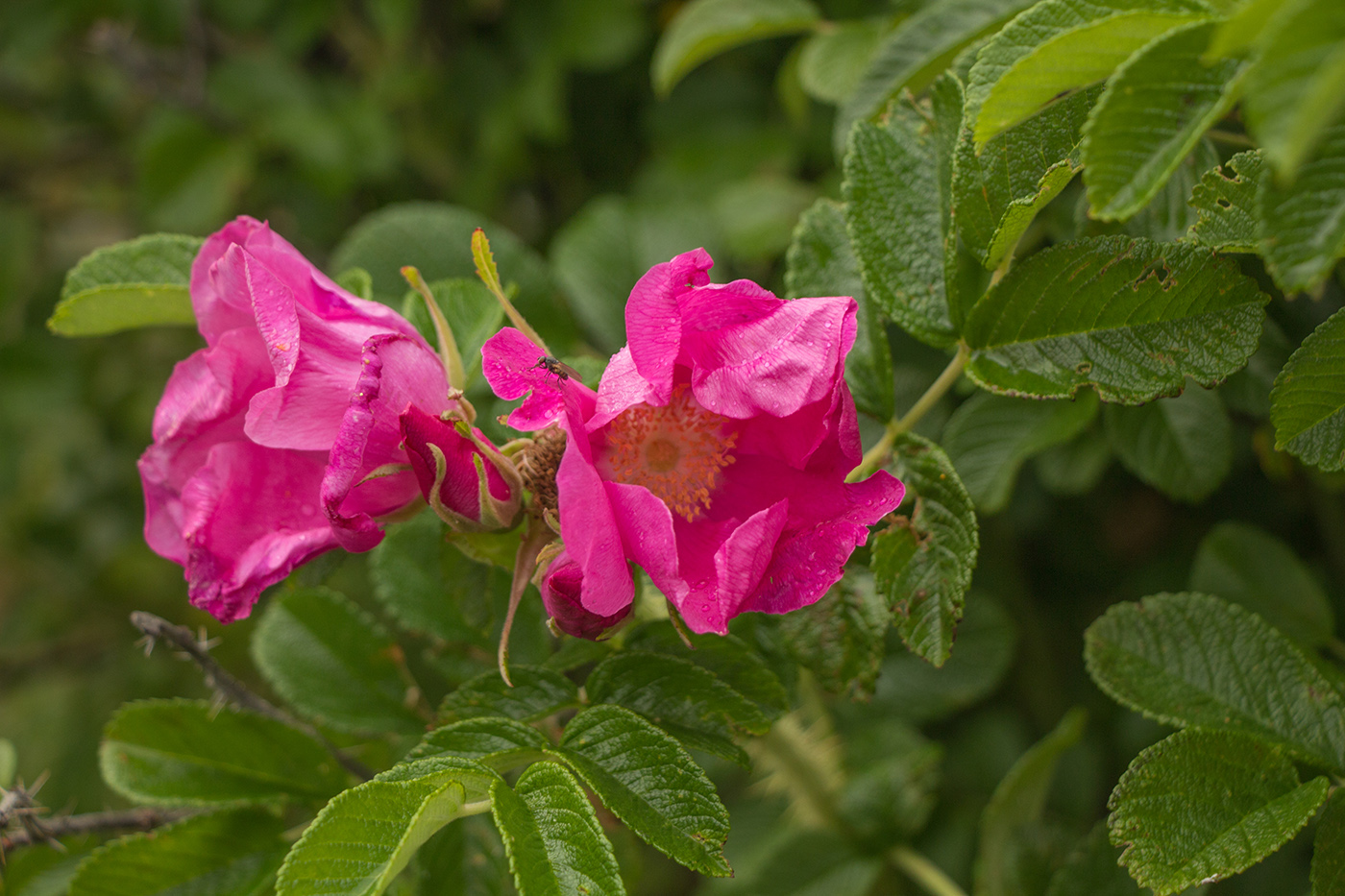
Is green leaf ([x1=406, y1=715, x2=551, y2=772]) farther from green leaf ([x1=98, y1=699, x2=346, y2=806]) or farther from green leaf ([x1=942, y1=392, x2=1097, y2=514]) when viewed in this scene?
green leaf ([x1=942, y1=392, x2=1097, y2=514])

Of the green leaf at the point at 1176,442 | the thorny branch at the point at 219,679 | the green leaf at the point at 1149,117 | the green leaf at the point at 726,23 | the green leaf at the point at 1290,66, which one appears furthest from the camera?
the green leaf at the point at 726,23

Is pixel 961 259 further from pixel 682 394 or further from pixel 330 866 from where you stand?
pixel 330 866

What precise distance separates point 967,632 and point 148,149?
63.0 inches

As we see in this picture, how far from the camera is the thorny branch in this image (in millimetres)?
718

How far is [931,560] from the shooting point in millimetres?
692

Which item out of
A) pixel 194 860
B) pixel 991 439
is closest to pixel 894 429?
pixel 991 439

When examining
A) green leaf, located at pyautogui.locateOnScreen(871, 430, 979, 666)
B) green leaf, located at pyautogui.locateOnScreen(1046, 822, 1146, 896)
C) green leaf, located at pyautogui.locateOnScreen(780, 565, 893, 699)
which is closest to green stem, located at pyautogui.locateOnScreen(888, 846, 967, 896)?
green leaf, located at pyautogui.locateOnScreen(1046, 822, 1146, 896)

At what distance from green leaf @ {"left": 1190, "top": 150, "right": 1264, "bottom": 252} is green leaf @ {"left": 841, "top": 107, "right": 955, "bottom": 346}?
0.61ft

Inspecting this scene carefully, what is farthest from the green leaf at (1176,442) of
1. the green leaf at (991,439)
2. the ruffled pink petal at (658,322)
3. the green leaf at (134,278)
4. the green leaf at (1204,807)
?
the green leaf at (134,278)

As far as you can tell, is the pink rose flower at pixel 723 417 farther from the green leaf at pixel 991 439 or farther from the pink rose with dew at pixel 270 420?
the green leaf at pixel 991 439

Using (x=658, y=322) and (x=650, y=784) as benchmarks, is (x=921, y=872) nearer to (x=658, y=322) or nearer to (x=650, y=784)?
(x=650, y=784)

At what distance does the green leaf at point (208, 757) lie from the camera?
0.84 metres

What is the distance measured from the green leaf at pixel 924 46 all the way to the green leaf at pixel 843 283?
0.41 ft

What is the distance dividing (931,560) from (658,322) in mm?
267
